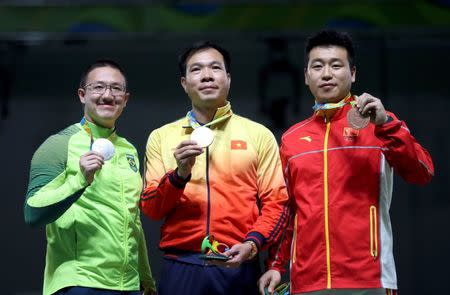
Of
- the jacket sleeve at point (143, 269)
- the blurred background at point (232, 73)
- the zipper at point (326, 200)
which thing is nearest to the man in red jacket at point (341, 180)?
the zipper at point (326, 200)

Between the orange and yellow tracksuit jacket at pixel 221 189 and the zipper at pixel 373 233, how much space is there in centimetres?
36

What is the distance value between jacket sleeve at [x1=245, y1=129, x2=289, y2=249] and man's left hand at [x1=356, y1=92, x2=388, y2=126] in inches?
20.8

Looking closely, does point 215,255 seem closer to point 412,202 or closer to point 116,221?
point 116,221

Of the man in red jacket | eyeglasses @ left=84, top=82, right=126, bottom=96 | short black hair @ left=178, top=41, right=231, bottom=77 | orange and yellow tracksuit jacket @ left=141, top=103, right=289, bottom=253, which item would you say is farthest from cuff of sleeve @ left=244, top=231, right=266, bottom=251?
eyeglasses @ left=84, top=82, right=126, bottom=96

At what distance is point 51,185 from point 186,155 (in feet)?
1.86

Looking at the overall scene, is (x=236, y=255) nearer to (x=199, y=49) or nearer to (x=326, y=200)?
(x=326, y=200)

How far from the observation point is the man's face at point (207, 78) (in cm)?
325

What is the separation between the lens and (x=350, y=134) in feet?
10.2

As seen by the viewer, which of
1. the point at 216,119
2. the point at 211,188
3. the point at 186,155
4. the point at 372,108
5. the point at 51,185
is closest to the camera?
the point at 372,108

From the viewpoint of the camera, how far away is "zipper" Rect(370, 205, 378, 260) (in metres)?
2.94

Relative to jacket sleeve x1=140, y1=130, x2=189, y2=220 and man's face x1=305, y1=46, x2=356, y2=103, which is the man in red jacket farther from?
jacket sleeve x1=140, y1=130, x2=189, y2=220

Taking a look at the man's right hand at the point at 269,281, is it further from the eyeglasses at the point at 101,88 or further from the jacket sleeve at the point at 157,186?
the eyeglasses at the point at 101,88

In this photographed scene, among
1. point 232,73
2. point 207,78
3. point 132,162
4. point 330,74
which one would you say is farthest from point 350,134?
point 232,73

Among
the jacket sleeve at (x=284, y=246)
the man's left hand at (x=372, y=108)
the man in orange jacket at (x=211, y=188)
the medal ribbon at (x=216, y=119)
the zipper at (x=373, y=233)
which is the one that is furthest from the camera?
the medal ribbon at (x=216, y=119)
